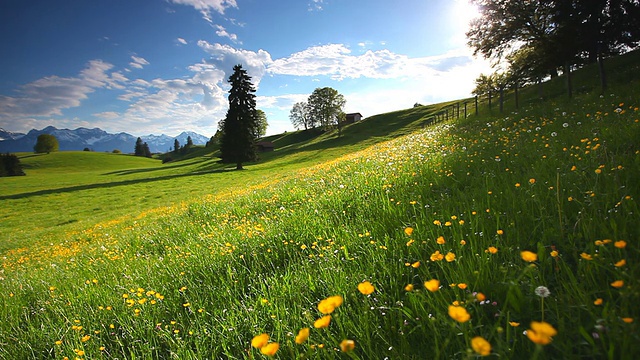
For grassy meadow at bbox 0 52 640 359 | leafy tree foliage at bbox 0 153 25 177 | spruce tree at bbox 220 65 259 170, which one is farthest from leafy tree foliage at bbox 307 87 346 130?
leafy tree foliage at bbox 0 153 25 177

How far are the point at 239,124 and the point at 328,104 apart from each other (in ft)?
136

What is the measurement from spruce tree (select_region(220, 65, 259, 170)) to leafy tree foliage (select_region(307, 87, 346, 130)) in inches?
1455

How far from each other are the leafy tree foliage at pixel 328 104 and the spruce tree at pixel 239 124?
37.0 metres

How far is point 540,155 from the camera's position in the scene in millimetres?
4691

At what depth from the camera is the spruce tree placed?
4262 centimetres

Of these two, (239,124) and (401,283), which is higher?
(239,124)

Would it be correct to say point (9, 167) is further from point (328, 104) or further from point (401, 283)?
point (401, 283)

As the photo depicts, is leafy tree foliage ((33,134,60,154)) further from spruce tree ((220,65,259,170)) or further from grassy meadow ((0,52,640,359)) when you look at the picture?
grassy meadow ((0,52,640,359))

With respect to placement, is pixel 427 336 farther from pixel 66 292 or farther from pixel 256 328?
pixel 66 292

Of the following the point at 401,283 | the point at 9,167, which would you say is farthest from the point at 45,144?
the point at 401,283

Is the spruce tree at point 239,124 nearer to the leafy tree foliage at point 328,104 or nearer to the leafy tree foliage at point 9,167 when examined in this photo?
the leafy tree foliage at point 328,104

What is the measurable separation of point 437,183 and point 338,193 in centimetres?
184

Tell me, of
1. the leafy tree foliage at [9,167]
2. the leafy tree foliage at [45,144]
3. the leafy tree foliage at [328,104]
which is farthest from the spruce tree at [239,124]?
the leafy tree foliage at [45,144]

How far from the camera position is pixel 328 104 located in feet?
260
